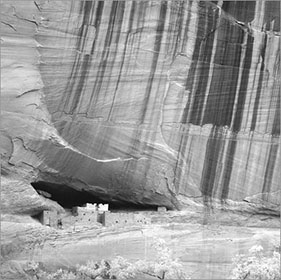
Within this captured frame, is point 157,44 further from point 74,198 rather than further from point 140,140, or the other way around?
point 74,198

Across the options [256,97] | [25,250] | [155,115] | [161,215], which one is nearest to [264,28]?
[256,97]

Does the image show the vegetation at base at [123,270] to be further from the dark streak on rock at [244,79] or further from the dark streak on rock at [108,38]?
the dark streak on rock at [108,38]

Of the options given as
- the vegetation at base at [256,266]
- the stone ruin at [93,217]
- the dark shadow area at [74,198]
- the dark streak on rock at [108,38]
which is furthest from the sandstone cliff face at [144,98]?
the vegetation at base at [256,266]

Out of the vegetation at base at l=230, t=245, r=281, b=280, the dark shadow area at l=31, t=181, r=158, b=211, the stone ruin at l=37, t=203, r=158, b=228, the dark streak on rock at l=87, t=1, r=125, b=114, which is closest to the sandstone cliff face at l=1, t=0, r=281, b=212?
the dark streak on rock at l=87, t=1, r=125, b=114

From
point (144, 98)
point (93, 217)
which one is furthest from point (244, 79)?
point (93, 217)

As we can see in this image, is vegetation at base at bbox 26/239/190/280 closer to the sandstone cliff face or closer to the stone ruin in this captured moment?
the stone ruin

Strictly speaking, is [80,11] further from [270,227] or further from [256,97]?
[270,227]
